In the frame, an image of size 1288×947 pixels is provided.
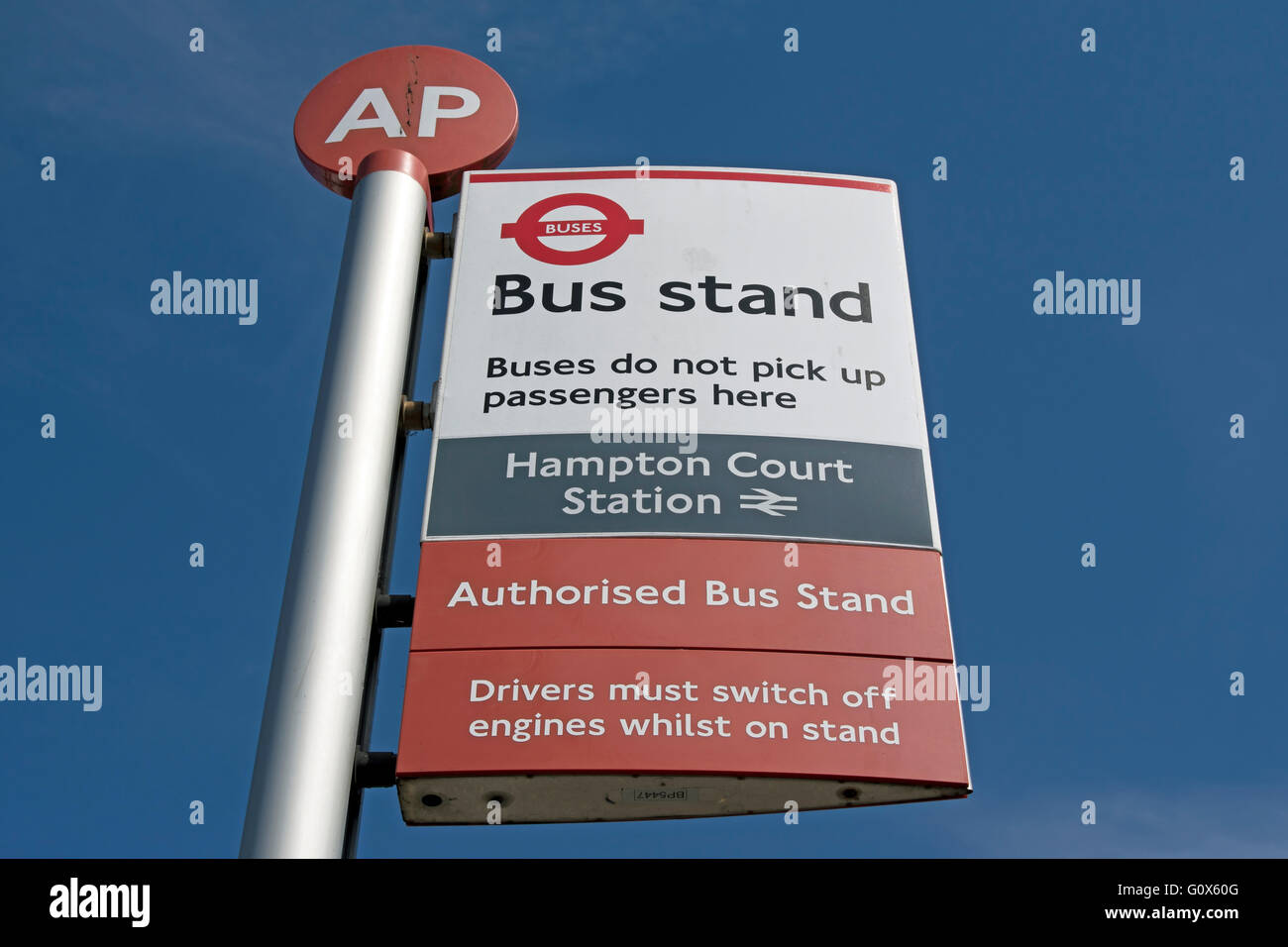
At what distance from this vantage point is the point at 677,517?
6.23 meters

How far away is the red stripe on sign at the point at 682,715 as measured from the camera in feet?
17.9

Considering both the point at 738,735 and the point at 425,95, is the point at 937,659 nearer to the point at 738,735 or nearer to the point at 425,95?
the point at 738,735

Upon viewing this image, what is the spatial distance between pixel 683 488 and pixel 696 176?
2.15 metres

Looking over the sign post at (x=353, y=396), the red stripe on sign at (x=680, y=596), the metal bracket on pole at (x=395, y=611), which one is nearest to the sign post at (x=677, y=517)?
the red stripe on sign at (x=680, y=596)

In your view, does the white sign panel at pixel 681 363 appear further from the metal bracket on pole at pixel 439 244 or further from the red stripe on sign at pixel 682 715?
the red stripe on sign at pixel 682 715

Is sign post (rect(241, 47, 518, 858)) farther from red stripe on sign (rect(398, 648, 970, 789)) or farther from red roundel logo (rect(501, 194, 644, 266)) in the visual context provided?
red roundel logo (rect(501, 194, 644, 266))

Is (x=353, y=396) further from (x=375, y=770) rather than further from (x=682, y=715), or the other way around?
(x=682, y=715)

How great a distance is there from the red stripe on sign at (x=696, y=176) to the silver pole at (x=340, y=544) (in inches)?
21.8

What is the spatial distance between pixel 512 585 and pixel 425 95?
3.37 m
